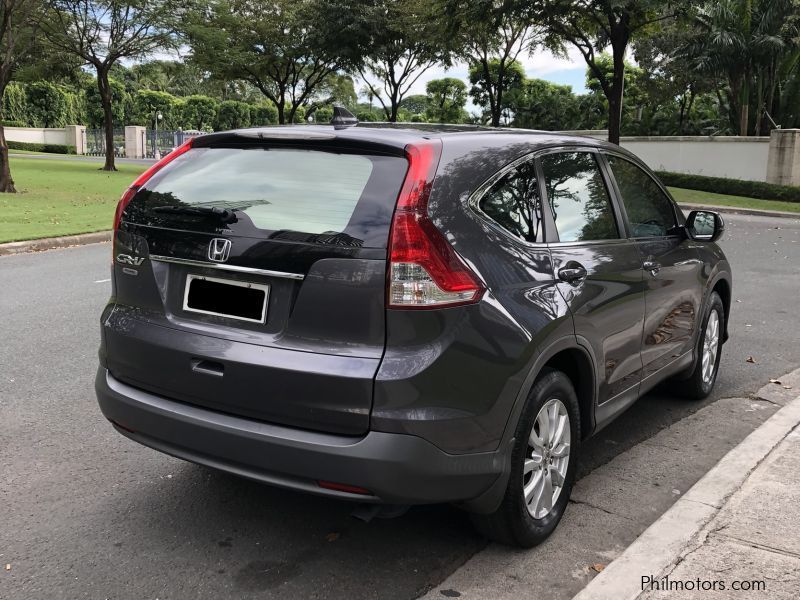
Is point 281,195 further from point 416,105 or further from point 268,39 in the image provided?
point 416,105

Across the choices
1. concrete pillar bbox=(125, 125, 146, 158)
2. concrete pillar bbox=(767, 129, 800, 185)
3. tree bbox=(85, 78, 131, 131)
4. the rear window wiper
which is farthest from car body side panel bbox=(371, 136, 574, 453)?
tree bbox=(85, 78, 131, 131)

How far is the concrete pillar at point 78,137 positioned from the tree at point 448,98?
2332cm

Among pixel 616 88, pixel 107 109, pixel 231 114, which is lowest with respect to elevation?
pixel 107 109

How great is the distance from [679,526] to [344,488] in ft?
5.02

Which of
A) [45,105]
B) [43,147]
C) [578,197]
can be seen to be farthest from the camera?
[45,105]

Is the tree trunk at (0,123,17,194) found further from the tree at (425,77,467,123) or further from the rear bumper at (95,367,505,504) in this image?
the tree at (425,77,467,123)

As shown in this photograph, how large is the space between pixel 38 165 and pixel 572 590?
3382 centimetres

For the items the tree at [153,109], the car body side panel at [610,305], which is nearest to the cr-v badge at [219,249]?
the car body side panel at [610,305]

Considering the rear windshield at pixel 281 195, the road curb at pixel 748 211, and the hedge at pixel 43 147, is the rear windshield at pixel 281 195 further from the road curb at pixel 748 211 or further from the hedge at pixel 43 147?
the hedge at pixel 43 147

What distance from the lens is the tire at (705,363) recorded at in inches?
202

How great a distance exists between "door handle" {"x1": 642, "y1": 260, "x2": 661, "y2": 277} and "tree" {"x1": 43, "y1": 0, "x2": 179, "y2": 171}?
29.7 m

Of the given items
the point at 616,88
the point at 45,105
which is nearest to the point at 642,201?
the point at 616,88

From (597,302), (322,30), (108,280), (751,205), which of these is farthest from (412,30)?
(597,302)

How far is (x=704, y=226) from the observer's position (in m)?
4.91
